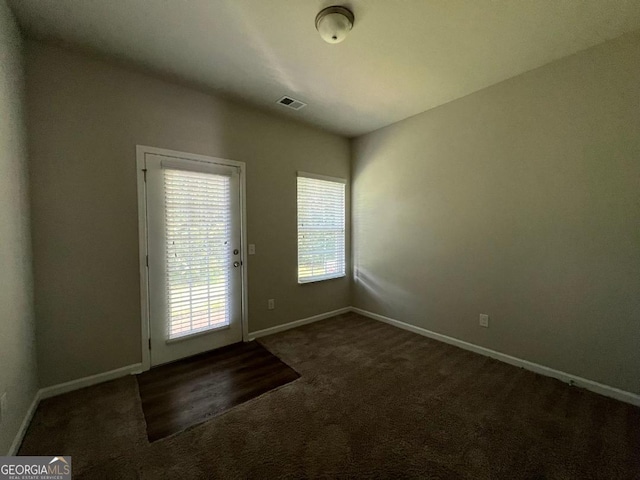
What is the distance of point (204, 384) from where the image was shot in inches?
86.4

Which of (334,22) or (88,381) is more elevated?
(334,22)

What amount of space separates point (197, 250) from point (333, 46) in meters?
2.25

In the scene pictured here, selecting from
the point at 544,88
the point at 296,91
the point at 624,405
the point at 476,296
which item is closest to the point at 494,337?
the point at 476,296

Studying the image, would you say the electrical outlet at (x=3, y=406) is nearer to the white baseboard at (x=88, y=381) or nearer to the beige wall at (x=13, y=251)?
the beige wall at (x=13, y=251)

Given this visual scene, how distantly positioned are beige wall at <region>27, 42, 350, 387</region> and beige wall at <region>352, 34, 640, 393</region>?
96.7 inches

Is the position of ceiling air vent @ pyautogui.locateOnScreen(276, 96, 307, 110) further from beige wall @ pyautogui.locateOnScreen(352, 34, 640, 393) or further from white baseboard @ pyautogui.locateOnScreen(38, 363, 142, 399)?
white baseboard @ pyautogui.locateOnScreen(38, 363, 142, 399)

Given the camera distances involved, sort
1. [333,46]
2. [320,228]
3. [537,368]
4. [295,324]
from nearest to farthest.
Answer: [333,46] → [537,368] → [295,324] → [320,228]

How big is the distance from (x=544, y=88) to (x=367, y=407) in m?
3.11

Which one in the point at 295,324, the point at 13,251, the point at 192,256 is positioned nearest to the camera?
the point at 13,251

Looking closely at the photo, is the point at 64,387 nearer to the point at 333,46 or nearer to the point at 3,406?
the point at 3,406

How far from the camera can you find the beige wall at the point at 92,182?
1959mm

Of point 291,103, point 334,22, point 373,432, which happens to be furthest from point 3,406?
point 291,103

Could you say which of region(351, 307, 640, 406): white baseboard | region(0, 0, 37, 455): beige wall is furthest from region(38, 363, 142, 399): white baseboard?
region(351, 307, 640, 406): white baseboard

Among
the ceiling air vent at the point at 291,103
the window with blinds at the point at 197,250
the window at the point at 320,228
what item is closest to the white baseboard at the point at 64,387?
the window with blinds at the point at 197,250
